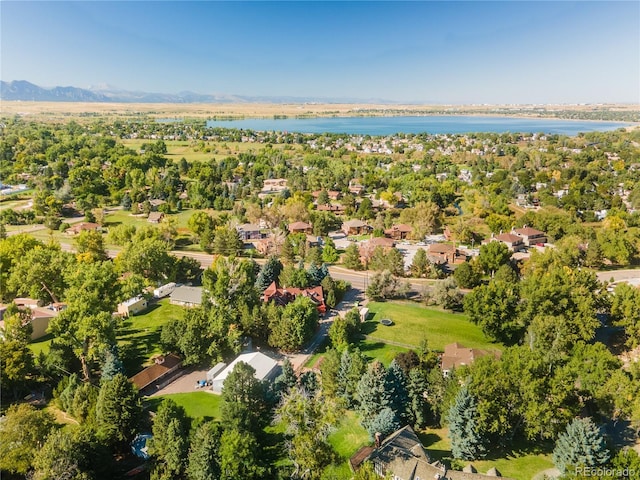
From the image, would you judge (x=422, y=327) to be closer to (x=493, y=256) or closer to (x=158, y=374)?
(x=493, y=256)

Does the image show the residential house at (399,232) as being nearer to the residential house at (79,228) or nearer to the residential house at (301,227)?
the residential house at (301,227)

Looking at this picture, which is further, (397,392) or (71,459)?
(397,392)

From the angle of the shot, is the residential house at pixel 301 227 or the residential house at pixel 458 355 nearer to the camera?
the residential house at pixel 458 355

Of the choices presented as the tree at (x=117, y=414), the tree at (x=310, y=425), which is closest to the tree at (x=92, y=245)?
the tree at (x=117, y=414)

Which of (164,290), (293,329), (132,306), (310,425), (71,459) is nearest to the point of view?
(310,425)

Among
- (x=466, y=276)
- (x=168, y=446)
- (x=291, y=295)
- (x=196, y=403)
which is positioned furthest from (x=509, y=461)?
(x=291, y=295)

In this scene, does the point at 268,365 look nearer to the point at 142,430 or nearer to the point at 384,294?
the point at 142,430

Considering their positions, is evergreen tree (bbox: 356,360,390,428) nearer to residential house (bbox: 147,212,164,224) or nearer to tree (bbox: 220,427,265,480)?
tree (bbox: 220,427,265,480)
